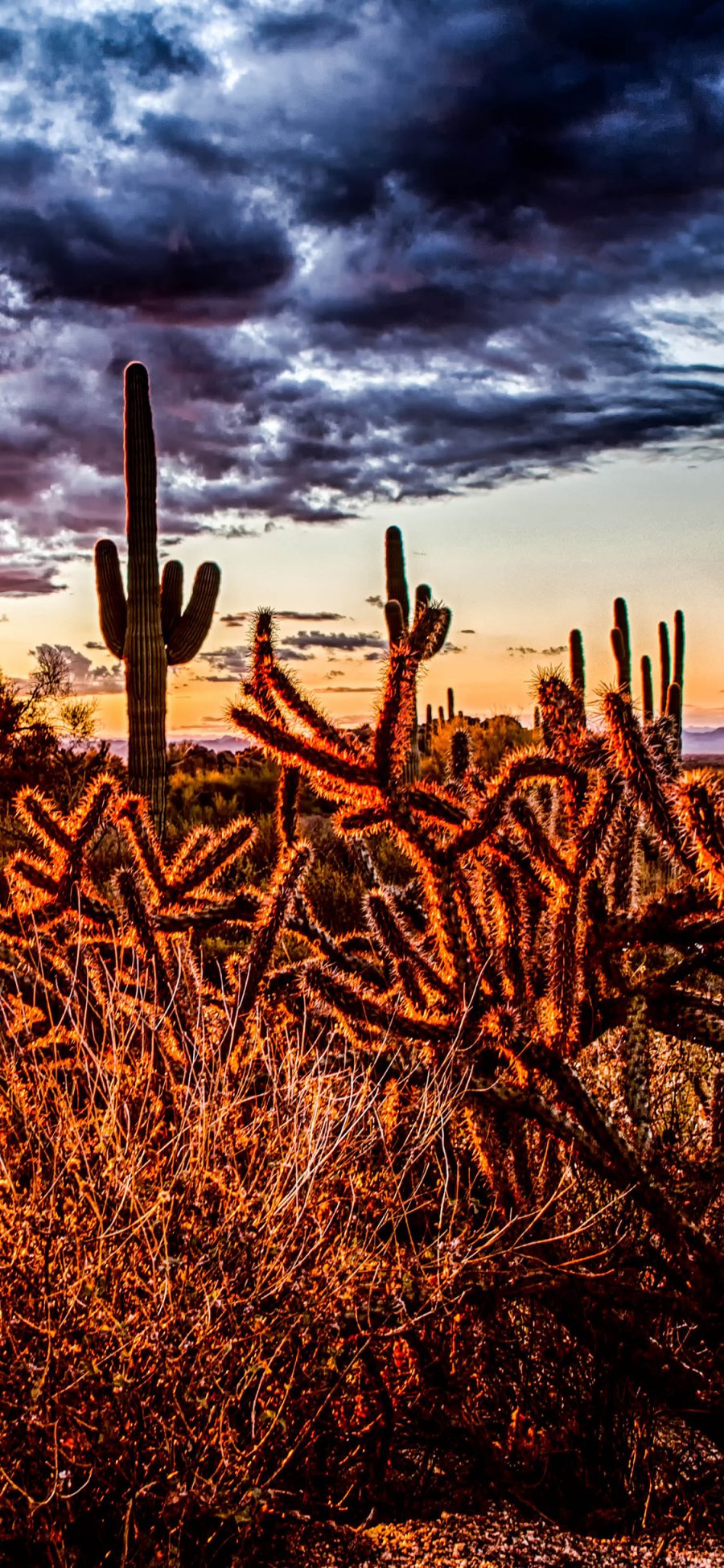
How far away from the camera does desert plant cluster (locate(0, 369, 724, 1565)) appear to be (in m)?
2.48

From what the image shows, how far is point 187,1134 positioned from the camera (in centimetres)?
301

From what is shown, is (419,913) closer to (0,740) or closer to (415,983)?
(415,983)

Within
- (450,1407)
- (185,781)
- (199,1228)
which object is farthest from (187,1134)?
(185,781)

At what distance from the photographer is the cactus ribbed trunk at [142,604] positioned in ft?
50.5

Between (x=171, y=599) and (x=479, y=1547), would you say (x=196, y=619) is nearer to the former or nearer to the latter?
(x=171, y=599)

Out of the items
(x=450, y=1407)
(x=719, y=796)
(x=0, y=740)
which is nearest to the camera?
(x=719, y=796)

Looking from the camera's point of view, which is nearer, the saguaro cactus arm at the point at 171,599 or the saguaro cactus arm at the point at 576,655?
the saguaro cactus arm at the point at 171,599

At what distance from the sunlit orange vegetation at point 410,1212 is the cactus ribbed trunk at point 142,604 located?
40.1 feet

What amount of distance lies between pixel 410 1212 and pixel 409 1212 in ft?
0.22

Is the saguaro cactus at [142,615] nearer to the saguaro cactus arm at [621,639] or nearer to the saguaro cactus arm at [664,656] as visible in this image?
the saguaro cactus arm at [621,639]

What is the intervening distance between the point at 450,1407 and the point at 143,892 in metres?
1.43

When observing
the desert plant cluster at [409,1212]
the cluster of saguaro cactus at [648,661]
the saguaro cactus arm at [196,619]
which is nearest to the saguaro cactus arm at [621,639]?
the cluster of saguaro cactus at [648,661]

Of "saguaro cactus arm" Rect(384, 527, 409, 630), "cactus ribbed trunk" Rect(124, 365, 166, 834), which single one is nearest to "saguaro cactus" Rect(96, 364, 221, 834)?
"cactus ribbed trunk" Rect(124, 365, 166, 834)

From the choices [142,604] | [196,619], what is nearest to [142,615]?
[142,604]
